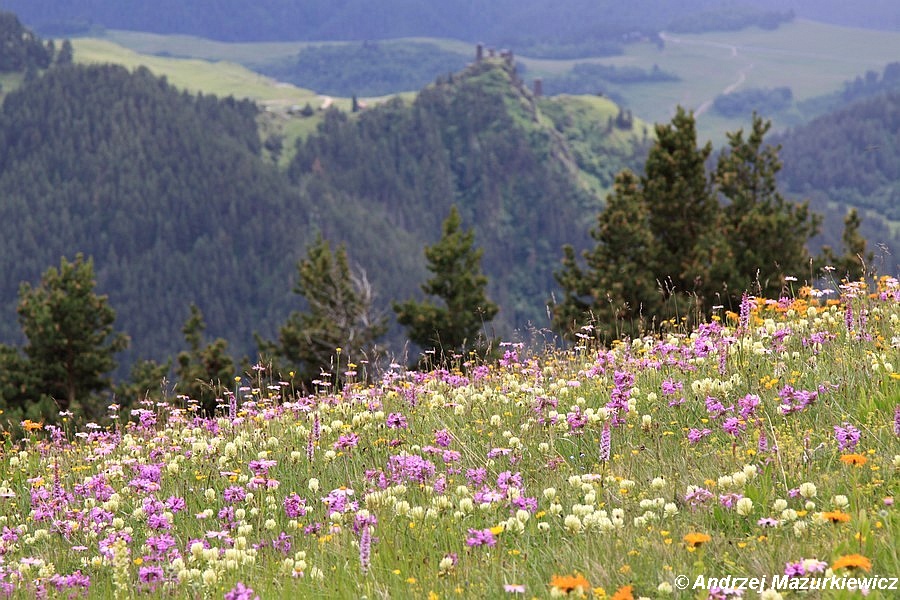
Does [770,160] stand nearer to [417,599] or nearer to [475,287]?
[475,287]

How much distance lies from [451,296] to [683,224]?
51.4 feet

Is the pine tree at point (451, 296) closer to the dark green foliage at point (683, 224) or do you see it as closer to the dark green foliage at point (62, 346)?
the dark green foliage at point (683, 224)

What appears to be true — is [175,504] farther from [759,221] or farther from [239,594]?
[759,221]

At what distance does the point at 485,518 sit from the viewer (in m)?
5.94

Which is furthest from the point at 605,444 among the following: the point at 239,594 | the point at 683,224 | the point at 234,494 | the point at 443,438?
the point at 683,224

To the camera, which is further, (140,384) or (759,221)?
(140,384)

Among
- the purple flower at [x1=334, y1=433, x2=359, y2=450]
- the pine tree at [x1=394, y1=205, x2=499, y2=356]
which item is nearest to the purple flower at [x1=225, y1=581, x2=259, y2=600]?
the purple flower at [x1=334, y1=433, x2=359, y2=450]

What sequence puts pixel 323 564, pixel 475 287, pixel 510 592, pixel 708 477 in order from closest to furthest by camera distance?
pixel 510 592 → pixel 323 564 → pixel 708 477 → pixel 475 287

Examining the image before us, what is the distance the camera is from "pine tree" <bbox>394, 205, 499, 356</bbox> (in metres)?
50.3

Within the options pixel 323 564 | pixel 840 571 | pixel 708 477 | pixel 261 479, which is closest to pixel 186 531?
pixel 261 479

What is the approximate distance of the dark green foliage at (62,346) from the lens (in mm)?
45031

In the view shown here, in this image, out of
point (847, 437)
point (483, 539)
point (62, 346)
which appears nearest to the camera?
point (483, 539)

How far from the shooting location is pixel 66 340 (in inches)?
1796

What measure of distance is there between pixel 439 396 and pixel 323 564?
3.32 meters
